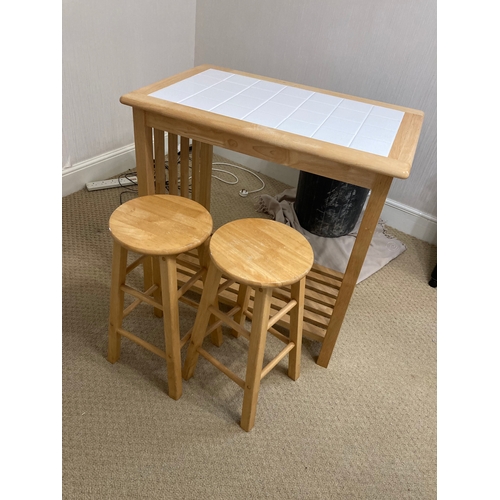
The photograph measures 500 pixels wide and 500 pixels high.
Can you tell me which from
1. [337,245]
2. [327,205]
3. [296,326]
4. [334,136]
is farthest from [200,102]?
[337,245]

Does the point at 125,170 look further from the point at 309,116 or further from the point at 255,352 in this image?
the point at 255,352

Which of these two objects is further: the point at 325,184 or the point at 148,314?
the point at 325,184

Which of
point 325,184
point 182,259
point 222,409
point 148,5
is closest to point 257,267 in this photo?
point 222,409

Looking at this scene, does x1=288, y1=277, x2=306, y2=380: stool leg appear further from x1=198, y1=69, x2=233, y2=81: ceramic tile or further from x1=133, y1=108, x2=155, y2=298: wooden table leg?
x1=198, y1=69, x2=233, y2=81: ceramic tile

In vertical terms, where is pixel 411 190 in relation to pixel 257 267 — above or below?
below

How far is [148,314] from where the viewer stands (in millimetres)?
1618

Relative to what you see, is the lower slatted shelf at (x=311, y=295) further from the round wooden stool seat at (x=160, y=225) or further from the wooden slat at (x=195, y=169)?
the round wooden stool seat at (x=160, y=225)

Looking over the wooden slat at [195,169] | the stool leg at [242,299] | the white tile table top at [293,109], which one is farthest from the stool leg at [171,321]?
the wooden slat at [195,169]

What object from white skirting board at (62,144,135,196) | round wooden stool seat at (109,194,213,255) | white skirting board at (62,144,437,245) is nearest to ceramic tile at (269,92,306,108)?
round wooden stool seat at (109,194,213,255)

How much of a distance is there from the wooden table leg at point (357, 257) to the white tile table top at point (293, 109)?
108 millimetres

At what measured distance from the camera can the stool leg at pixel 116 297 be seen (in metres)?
1.21

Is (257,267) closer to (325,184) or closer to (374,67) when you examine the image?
(325,184)

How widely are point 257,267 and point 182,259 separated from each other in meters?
0.68

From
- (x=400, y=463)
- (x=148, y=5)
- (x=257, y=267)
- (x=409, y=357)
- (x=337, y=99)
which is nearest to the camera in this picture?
(x=257, y=267)
